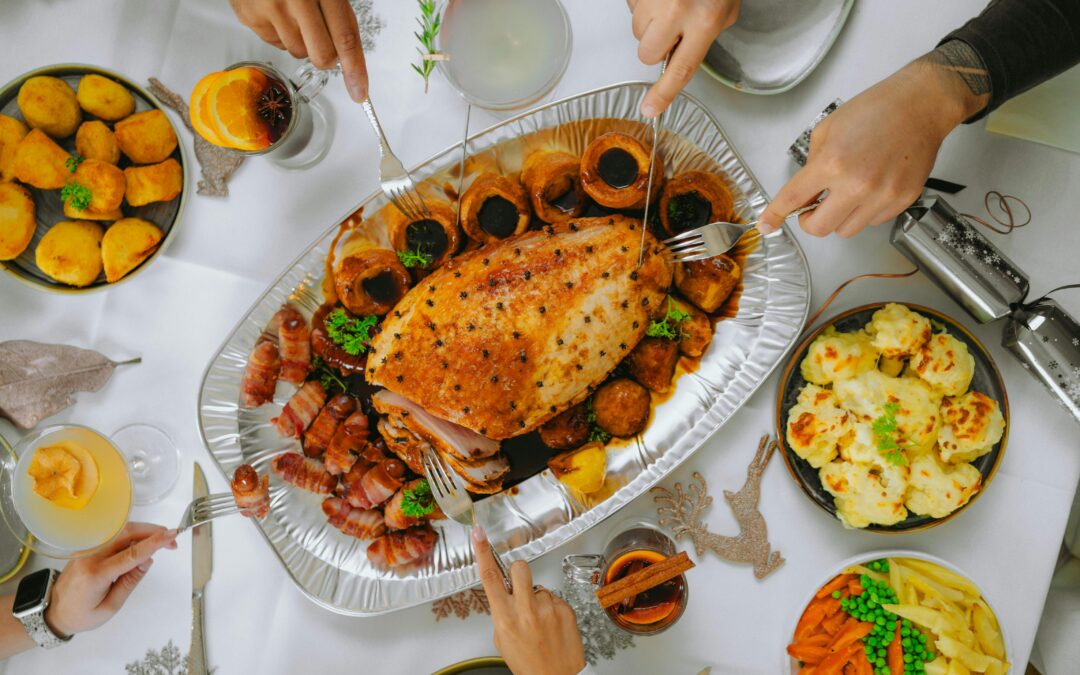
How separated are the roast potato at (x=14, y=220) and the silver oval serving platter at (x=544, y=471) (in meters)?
0.80

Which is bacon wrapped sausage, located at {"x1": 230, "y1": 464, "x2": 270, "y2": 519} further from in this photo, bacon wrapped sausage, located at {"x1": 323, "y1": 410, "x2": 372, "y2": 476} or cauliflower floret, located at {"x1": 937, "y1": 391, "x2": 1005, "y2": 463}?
cauliflower floret, located at {"x1": 937, "y1": 391, "x2": 1005, "y2": 463}

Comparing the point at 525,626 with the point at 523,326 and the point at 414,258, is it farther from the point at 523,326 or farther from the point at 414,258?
the point at 414,258

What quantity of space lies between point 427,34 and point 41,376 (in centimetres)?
188

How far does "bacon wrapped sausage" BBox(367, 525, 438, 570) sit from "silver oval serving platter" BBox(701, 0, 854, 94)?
1.94 m

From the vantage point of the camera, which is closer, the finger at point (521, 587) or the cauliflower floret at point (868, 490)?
the finger at point (521, 587)

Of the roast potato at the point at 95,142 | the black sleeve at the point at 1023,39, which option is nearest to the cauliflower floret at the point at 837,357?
the black sleeve at the point at 1023,39

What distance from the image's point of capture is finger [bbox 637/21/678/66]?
2014 mm

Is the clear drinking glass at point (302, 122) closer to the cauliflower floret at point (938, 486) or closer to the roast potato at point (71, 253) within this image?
the roast potato at point (71, 253)

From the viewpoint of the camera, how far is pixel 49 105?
2.48m

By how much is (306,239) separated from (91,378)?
37.6 inches

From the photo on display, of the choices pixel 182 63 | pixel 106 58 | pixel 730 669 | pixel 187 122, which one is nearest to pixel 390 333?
pixel 187 122

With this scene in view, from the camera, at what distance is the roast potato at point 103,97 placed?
2.51 metres

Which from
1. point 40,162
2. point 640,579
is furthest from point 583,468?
point 40,162

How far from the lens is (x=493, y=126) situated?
2.47m
